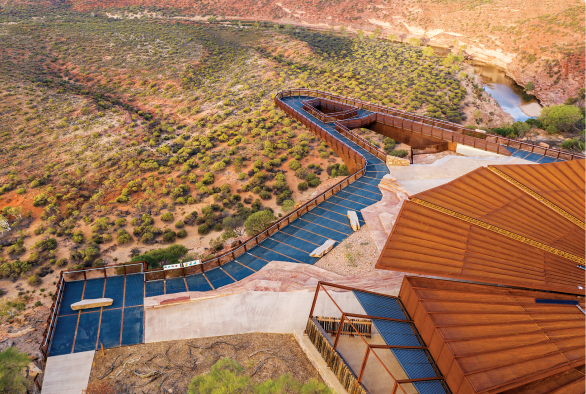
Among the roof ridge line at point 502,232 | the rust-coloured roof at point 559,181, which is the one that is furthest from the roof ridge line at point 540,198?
the roof ridge line at point 502,232

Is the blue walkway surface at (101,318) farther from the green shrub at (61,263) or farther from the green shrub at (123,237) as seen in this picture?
the green shrub at (123,237)

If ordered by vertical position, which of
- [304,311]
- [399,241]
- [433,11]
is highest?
[433,11]

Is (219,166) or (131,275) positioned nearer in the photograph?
(131,275)

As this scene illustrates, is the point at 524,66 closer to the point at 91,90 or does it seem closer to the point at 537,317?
the point at 537,317

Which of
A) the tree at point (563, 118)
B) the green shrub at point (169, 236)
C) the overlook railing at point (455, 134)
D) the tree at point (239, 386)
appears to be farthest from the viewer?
the tree at point (563, 118)

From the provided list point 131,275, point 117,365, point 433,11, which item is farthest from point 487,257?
point 433,11

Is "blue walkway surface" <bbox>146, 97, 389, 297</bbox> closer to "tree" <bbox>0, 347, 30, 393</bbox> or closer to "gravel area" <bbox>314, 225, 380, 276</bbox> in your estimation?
"gravel area" <bbox>314, 225, 380, 276</bbox>
